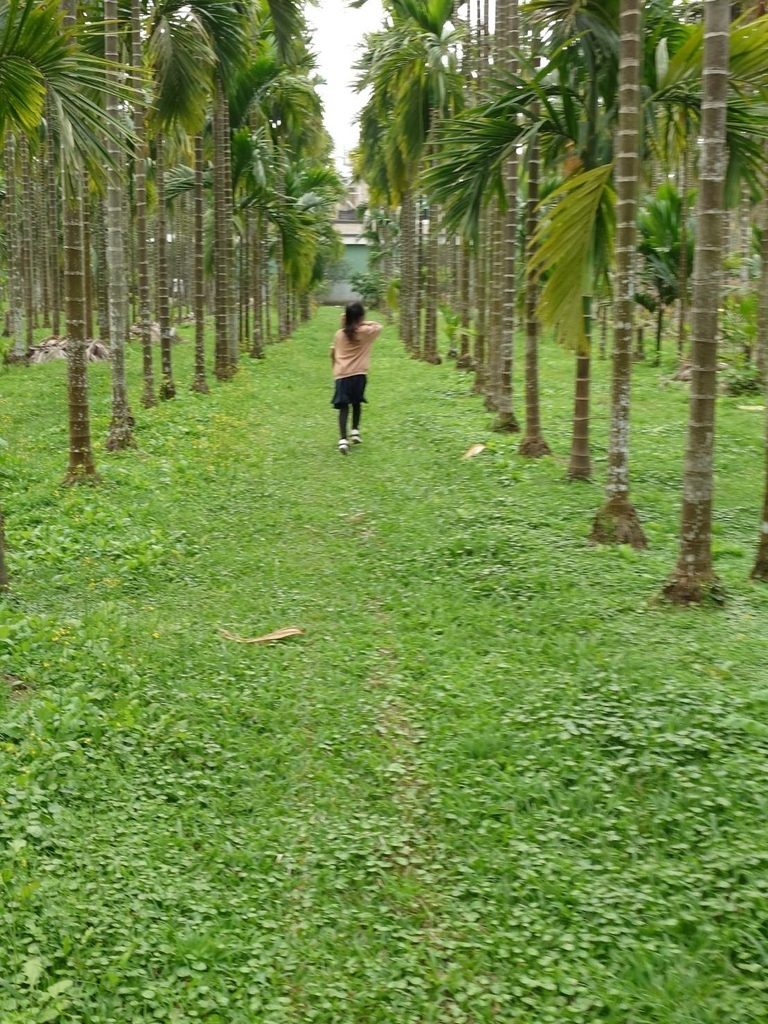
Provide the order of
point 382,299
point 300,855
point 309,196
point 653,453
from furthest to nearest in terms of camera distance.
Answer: point 382,299 → point 309,196 → point 653,453 → point 300,855

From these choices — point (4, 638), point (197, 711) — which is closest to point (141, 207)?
point (4, 638)

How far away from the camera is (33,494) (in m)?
9.36

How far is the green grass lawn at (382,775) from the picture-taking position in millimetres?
3229

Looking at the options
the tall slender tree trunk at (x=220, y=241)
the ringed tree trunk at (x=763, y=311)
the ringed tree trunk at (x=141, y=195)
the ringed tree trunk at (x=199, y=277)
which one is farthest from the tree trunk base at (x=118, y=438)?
the ringed tree trunk at (x=763, y=311)

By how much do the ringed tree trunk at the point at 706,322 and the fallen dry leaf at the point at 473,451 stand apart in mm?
4999

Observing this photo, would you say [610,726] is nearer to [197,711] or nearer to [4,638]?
[197,711]

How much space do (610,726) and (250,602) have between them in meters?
2.96

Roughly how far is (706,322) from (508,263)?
19.1ft

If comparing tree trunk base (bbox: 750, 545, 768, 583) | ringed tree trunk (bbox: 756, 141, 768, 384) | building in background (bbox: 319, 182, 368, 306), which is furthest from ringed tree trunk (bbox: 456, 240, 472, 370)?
building in background (bbox: 319, 182, 368, 306)

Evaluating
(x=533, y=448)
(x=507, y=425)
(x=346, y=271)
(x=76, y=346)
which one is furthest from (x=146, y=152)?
(x=346, y=271)

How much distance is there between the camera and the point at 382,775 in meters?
4.46

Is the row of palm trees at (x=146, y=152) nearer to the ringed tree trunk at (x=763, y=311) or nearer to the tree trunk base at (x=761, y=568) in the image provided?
the tree trunk base at (x=761, y=568)

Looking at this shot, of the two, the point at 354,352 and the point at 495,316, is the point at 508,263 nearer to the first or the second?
the point at 354,352

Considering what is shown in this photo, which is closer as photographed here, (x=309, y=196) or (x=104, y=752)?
(x=104, y=752)
